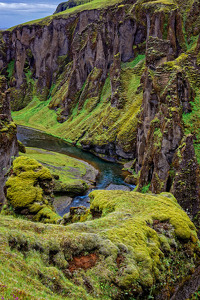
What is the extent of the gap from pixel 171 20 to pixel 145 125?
161ft

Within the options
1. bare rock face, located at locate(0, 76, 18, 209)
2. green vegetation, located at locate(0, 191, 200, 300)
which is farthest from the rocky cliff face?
bare rock face, located at locate(0, 76, 18, 209)

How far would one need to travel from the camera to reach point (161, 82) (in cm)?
5109

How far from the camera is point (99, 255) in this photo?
13.2 metres

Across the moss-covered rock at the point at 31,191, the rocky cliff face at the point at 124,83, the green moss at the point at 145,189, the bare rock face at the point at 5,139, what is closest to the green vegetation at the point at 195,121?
the rocky cliff face at the point at 124,83

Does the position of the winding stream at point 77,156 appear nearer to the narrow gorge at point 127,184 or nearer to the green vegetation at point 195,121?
the narrow gorge at point 127,184

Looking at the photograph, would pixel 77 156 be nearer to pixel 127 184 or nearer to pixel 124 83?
pixel 127 184

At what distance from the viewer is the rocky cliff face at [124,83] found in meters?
41.3

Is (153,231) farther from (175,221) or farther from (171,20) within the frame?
(171,20)

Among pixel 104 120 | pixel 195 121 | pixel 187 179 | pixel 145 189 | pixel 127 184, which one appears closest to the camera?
pixel 187 179

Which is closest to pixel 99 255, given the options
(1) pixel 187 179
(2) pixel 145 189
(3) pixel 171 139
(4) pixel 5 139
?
(1) pixel 187 179

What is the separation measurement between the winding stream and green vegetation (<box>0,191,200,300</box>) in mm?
34398

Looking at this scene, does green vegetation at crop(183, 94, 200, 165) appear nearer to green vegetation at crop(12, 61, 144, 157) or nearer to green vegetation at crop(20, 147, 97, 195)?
green vegetation at crop(20, 147, 97, 195)

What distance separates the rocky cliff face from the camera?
41.3 metres

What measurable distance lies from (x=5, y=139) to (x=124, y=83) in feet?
237
